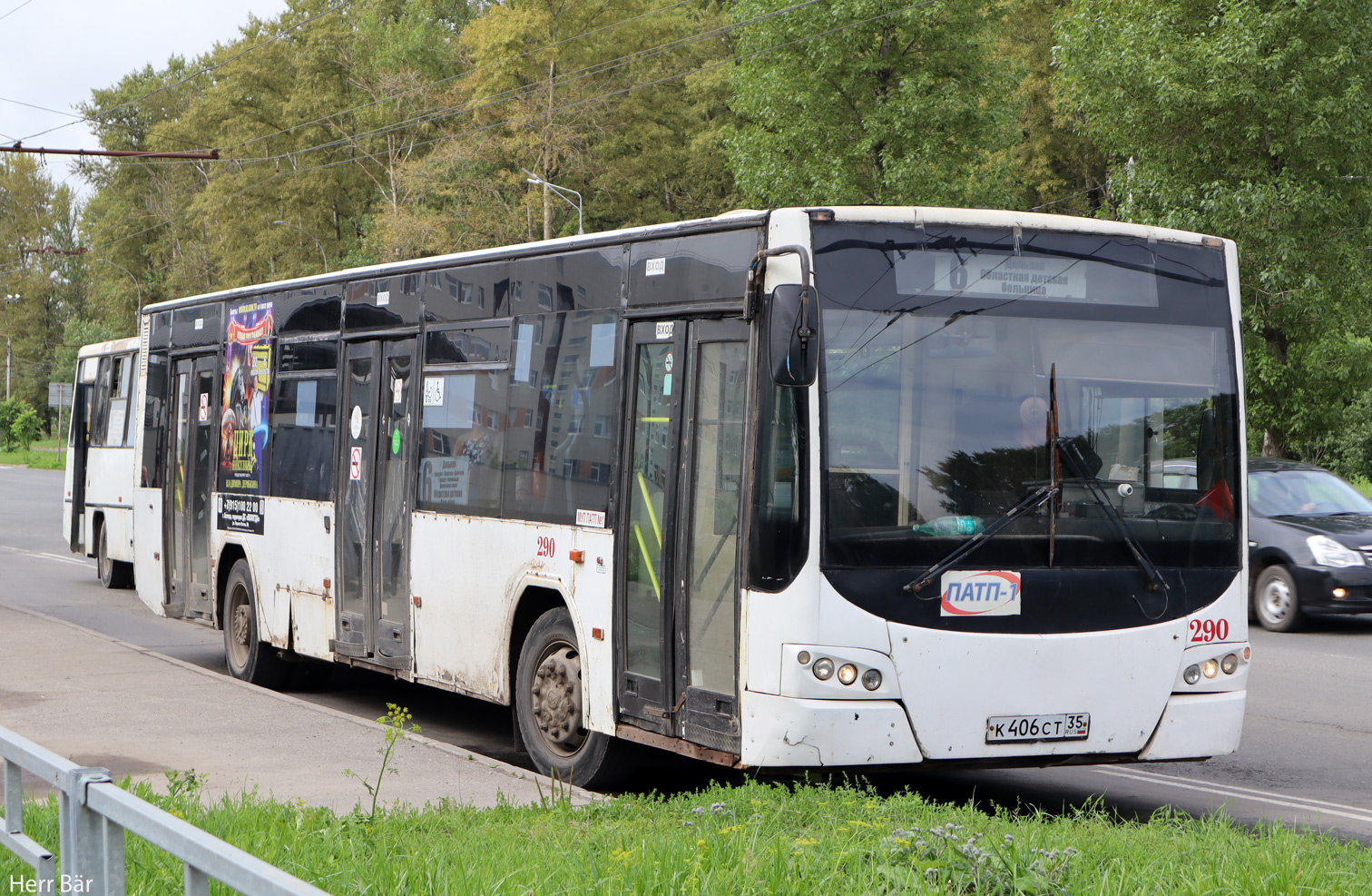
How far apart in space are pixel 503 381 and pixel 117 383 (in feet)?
46.6

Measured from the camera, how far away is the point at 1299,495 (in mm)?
16469

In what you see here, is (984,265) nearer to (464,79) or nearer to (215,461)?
(215,461)

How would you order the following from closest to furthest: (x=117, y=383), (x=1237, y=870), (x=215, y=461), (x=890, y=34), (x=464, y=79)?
(x=1237, y=870), (x=215, y=461), (x=117, y=383), (x=890, y=34), (x=464, y=79)

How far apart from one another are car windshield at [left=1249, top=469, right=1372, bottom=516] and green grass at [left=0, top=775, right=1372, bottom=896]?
10.6 meters

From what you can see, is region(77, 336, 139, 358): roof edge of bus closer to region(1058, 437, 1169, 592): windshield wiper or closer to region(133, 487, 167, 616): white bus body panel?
region(133, 487, 167, 616): white bus body panel

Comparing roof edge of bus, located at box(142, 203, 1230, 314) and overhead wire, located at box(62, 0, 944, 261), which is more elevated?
overhead wire, located at box(62, 0, 944, 261)

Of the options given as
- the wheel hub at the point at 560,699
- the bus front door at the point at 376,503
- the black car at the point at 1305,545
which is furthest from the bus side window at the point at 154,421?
the black car at the point at 1305,545

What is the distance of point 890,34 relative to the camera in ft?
107

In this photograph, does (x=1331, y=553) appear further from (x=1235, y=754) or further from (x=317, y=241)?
(x=317, y=241)

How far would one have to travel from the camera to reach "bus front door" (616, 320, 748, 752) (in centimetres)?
694

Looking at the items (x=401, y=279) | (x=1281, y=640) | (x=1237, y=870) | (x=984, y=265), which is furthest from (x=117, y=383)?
(x=1237, y=870)

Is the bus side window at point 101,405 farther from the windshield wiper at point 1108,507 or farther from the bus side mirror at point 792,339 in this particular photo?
the windshield wiper at point 1108,507

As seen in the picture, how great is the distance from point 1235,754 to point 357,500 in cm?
618

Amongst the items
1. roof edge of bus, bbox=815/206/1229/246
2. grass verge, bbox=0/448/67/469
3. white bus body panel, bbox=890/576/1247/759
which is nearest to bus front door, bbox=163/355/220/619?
roof edge of bus, bbox=815/206/1229/246
